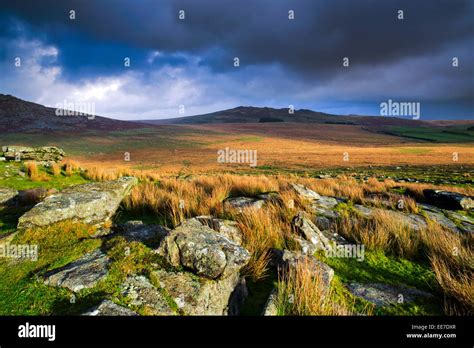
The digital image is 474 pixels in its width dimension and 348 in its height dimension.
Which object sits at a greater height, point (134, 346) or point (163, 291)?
point (163, 291)

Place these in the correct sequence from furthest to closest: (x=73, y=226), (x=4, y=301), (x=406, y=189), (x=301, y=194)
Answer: (x=406, y=189) → (x=301, y=194) → (x=73, y=226) → (x=4, y=301)

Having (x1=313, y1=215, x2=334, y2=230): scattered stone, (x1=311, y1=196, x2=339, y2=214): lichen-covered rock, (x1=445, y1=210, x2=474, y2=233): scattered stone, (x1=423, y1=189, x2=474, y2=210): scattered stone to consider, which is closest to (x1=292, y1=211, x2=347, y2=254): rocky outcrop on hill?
(x1=313, y1=215, x2=334, y2=230): scattered stone

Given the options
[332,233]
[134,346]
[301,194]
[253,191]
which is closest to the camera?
[134,346]

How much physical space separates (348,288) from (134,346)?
2903 mm

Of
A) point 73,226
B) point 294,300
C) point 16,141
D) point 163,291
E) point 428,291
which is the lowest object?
point 428,291

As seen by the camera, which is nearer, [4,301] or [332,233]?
[4,301]

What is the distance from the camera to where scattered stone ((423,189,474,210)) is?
8.35 m

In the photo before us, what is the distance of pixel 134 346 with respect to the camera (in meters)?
2.36

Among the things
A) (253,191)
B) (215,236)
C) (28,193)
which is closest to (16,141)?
(28,193)

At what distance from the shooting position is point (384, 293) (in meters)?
3.40

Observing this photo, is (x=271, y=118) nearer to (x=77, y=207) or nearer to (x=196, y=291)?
(x=77, y=207)

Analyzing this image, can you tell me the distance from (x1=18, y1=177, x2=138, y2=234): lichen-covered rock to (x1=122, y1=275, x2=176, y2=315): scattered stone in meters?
2.65

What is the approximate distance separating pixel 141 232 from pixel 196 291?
1914 millimetres

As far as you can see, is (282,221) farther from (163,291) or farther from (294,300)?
(163,291)
